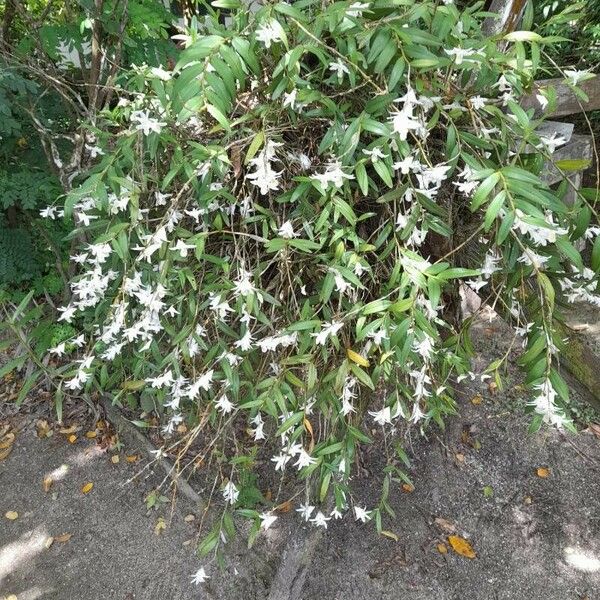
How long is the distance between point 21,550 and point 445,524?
1.86 meters

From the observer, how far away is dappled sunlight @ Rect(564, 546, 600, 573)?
235cm

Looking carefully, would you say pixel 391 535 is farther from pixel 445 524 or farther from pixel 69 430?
pixel 69 430

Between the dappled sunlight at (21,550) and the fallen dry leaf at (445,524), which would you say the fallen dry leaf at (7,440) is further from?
the fallen dry leaf at (445,524)

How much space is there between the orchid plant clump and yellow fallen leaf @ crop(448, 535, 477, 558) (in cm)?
95

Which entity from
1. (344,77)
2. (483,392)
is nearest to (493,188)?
(344,77)

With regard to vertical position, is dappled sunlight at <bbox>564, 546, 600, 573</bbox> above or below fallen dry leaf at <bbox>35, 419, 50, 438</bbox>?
below

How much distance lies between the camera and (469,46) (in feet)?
4.01

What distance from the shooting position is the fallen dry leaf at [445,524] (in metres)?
2.48

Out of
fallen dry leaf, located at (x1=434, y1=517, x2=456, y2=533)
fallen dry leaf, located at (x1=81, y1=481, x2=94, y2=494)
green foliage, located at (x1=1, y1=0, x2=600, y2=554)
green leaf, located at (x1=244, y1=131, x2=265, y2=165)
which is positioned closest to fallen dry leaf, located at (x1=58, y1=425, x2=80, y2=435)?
fallen dry leaf, located at (x1=81, y1=481, x2=94, y2=494)

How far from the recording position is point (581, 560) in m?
2.37

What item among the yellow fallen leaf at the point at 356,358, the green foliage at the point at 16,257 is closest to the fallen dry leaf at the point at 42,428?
the green foliage at the point at 16,257

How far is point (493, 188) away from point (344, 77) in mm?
433

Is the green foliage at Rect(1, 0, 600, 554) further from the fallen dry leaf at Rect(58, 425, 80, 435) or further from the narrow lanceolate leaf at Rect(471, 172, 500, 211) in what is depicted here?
the fallen dry leaf at Rect(58, 425, 80, 435)

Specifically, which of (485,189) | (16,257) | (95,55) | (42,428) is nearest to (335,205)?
(485,189)
